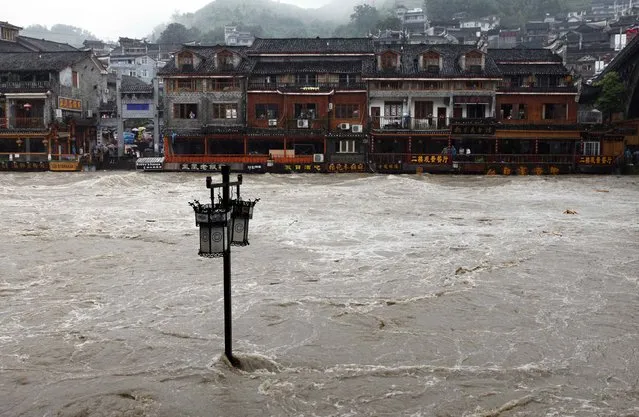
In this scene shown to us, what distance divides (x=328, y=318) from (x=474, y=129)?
40013 millimetres

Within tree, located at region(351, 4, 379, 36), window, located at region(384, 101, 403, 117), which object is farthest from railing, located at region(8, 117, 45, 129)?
tree, located at region(351, 4, 379, 36)

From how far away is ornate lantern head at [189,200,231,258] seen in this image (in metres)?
8.34

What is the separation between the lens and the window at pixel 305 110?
53.1 meters

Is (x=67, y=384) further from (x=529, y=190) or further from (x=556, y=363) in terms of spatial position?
(x=529, y=190)

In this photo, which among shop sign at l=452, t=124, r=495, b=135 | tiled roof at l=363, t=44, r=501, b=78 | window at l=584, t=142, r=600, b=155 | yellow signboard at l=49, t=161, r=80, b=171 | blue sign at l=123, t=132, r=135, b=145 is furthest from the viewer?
blue sign at l=123, t=132, r=135, b=145

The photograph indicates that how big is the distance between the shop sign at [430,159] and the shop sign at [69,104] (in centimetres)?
3043

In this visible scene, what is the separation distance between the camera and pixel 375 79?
5197 centimetres

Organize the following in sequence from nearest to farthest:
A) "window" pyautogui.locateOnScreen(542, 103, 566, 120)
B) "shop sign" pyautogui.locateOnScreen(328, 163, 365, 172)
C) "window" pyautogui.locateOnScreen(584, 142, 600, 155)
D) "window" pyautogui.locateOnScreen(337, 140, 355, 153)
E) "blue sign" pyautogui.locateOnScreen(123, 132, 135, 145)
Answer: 1. "shop sign" pyautogui.locateOnScreen(328, 163, 365, 172)
2. "window" pyautogui.locateOnScreen(584, 142, 600, 155)
3. "window" pyautogui.locateOnScreen(337, 140, 355, 153)
4. "window" pyautogui.locateOnScreen(542, 103, 566, 120)
5. "blue sign" pyautogui.locateOnScreen(123, 132, 135, 145)

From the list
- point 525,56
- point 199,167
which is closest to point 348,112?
point 199,167

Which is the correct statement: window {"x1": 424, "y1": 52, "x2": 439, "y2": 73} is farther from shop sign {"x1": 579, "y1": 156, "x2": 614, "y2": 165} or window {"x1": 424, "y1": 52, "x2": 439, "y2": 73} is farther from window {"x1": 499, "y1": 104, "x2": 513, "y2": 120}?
shop sign {"x1": 579, "y1": 156, "x2": 614, "y2": 165}

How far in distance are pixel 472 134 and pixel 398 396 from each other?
142 feet

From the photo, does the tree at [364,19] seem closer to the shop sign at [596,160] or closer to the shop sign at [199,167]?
the shop sign at [199,167]

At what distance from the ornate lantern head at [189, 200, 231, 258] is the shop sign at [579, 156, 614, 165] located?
147 feet

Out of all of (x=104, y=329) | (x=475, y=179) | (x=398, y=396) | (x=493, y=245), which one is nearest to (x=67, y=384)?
(x=104, y=329)
